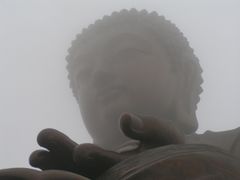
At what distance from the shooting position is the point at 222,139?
2.04 meters

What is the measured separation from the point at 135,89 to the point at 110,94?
0.11 metres

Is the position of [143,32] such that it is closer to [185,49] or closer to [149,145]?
[185,49]

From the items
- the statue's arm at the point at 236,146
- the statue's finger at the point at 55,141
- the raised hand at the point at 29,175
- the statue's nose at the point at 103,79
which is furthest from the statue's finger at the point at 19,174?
the statue's nose at the point at 103,79

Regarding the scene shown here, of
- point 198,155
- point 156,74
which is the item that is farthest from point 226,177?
point 156,74

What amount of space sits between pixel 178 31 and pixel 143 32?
24 centimetres

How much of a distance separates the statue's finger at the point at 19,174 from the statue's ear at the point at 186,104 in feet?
5.26

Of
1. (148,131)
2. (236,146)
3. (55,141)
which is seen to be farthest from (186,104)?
(55,141)

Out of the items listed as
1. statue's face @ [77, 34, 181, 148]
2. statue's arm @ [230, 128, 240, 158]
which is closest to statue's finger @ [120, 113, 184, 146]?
statue's arm @ [230, 128, 240, 158]

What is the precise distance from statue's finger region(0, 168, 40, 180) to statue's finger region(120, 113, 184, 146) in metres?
0.26

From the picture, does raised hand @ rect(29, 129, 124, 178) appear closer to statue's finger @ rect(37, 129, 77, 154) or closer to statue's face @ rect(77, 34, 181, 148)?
statue's finger @ rect(37, 129, 77, 154)

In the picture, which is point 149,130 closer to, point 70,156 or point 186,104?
point 70,156

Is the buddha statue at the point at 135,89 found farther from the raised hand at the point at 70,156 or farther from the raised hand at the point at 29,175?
the raised hand at the point at 29,175

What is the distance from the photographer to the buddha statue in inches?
42.0

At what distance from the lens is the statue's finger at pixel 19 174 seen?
2.66 ft
